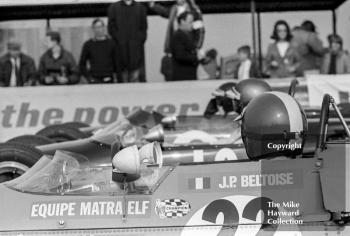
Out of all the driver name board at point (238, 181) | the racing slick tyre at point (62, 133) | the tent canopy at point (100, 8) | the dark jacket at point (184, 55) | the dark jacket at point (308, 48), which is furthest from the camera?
the tent canopy at point (100, 8)

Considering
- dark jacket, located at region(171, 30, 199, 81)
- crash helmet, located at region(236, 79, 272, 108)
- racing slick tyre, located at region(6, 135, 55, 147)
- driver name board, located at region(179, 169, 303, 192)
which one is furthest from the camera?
dark jacket, located at region(171, 30, 199, 81)

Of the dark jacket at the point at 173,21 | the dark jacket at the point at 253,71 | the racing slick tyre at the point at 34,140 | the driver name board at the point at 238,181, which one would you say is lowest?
the driver name board at the point at 238,181

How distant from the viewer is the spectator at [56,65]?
42.6 ft

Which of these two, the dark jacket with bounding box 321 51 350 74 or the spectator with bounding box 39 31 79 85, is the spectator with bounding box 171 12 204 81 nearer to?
the spectator with bounding box 39 31 79 85

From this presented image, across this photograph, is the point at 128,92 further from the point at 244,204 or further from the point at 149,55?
the point at 244,204

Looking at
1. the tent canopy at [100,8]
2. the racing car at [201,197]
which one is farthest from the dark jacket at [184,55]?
the racing car at [201,197]

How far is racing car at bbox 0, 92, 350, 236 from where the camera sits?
5324mm

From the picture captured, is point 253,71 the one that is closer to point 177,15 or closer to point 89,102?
point 177,15

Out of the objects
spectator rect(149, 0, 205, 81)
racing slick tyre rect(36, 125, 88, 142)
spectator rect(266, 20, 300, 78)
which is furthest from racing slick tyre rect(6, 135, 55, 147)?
spectator rect(266, 20, 300, 78)

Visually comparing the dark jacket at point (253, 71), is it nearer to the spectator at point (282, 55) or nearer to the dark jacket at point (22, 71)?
the spectator at point (282, 55)

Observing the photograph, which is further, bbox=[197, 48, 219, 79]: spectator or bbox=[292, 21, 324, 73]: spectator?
bbox=[292, 21, 324, 73]: spectator

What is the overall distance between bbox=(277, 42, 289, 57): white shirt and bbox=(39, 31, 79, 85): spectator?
10.4 feet

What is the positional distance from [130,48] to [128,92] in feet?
2.32

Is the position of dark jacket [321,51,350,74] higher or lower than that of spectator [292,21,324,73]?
lower
